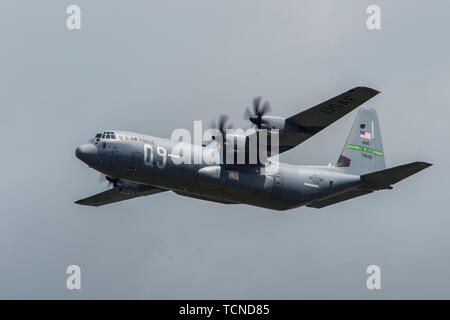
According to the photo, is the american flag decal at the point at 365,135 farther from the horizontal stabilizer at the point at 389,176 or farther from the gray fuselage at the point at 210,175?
the horizontal stabilizer at the point at 389,176

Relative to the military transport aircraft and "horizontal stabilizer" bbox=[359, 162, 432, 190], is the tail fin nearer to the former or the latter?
the military transport aircraft

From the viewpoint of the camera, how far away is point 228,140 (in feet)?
113

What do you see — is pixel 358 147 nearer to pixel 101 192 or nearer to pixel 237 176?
pixel 237 176

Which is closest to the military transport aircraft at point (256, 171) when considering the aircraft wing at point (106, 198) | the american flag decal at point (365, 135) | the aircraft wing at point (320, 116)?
the aircraft wing at point (320, 116)

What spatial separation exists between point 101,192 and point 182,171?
23.0 feet

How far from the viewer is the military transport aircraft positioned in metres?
33.2

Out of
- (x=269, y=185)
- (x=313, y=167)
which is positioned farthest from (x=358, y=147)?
(x=269, y=185)

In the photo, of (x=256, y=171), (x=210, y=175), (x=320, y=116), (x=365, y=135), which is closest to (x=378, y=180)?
(x=365, y=135)

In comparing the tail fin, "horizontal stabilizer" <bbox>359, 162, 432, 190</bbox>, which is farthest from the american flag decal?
"horizontal stabilizer" <bbox>359, 162, 432, 190</bbox>

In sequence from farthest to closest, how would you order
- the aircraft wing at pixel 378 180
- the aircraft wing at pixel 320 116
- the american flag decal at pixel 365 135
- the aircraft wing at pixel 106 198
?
1. the american flag decal at pixel 365 135
2. the aircraft wing at pixel 106 198
3. the aircraft wing at pixel 378 180
4. the aircraft wing at pixel 320 116

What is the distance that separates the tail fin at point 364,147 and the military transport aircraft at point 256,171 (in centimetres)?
8

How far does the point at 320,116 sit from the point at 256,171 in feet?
12.4

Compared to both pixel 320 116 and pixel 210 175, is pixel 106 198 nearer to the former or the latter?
pixel 210 175

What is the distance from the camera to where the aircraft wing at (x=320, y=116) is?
3193cm
